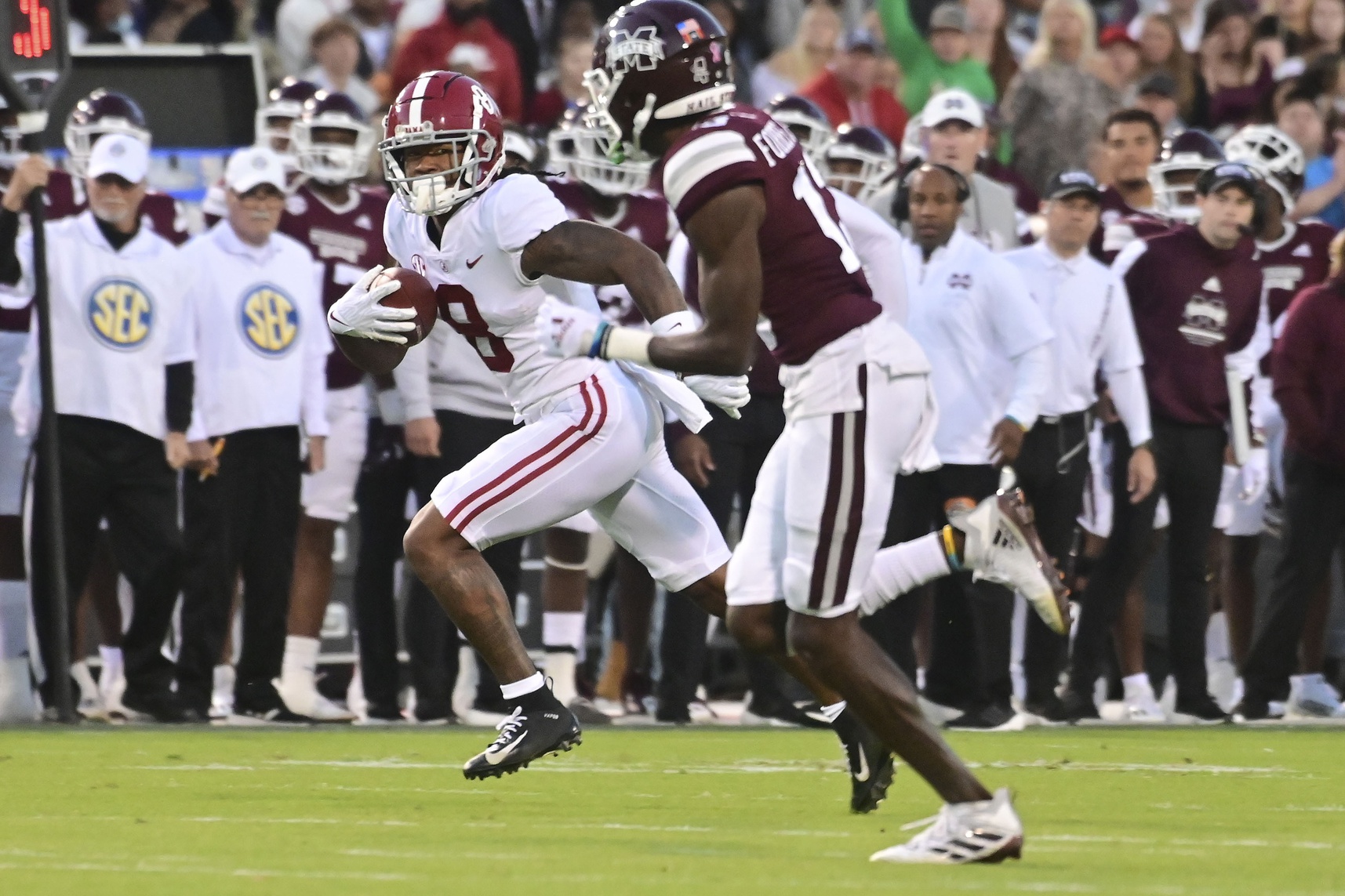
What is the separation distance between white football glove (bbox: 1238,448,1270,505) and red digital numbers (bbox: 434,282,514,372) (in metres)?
4.40

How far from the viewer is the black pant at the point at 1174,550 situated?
984cm

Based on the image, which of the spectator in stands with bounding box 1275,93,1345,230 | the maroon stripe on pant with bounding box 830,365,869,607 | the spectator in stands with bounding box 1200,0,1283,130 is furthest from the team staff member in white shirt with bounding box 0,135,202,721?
the spectator in stands with bounding box 1200,0,1283,130

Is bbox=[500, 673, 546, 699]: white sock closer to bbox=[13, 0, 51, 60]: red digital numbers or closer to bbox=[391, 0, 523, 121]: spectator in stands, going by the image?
bbox=[13, 0, 51, 60]: red digital numbers

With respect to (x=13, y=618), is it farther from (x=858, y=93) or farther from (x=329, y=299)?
(x=858, y=93)

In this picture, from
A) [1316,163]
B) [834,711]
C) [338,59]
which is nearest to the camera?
[834,711]

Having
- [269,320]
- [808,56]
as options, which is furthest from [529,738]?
[808,56]

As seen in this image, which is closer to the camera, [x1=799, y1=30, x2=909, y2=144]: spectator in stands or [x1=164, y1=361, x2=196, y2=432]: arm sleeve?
[x1=164, y1=361, x2=196, y2=432]: arm sleeve

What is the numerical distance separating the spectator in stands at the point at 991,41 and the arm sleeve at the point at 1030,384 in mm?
4897

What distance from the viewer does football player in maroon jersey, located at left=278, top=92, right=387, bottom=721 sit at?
977 cm

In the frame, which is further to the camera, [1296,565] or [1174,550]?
[1174,550]

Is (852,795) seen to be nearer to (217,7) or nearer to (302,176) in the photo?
(302,176)

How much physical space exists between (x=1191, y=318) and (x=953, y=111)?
4.35ft

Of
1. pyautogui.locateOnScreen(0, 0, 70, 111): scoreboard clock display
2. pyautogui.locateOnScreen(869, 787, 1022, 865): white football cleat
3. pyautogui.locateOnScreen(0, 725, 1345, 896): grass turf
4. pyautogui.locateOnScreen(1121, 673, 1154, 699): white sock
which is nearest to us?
pyautogui.locateOnScreen(0, 725, 1345, 896): grass turf

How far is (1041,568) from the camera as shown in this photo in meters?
6.82
